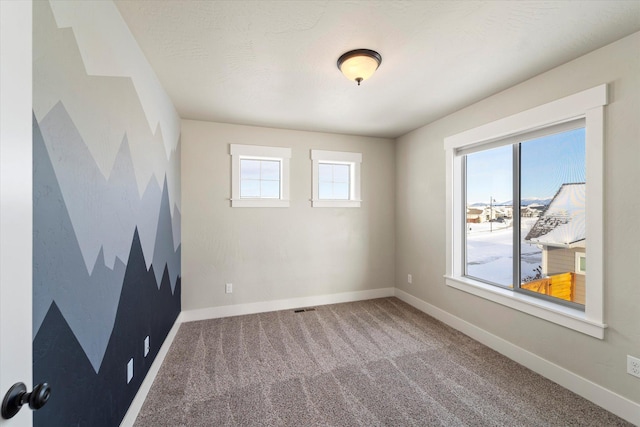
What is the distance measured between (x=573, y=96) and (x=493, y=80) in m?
0.59

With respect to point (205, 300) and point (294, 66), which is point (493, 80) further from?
point (205, 300)

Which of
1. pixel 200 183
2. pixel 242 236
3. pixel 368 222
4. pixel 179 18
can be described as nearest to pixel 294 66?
pixel 179 18

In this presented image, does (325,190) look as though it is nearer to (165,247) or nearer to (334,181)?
(334,181)

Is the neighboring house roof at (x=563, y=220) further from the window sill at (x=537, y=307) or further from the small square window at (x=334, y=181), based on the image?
the small square window at (x=334, y=181)

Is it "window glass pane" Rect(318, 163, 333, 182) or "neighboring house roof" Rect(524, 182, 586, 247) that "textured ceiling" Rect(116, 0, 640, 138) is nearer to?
Result: "neighboring house roof" Rect(524, 182, 586, 247)

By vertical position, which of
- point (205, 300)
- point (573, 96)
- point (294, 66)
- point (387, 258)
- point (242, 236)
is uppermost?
point (294, 66)

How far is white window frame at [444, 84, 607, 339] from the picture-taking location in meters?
1.89

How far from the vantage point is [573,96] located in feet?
6.66

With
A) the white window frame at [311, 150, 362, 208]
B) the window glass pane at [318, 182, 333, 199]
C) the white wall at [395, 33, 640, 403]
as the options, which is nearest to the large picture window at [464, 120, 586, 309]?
the white wall at [395, 33, 640, 403]

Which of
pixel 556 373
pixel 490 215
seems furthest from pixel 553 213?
pixel 556 373

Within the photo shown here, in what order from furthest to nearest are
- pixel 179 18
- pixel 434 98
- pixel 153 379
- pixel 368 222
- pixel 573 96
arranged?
1. pixel 368 222
2. pixel 434 98
3. pixel 153 379
4. pixel 573 96
5. pixel 179 18

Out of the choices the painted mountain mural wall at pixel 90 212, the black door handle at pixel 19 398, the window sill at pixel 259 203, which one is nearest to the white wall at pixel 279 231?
the window sill at pixel 259 203

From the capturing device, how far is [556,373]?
7.05 ft

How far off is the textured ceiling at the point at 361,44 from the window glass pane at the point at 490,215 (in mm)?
732
